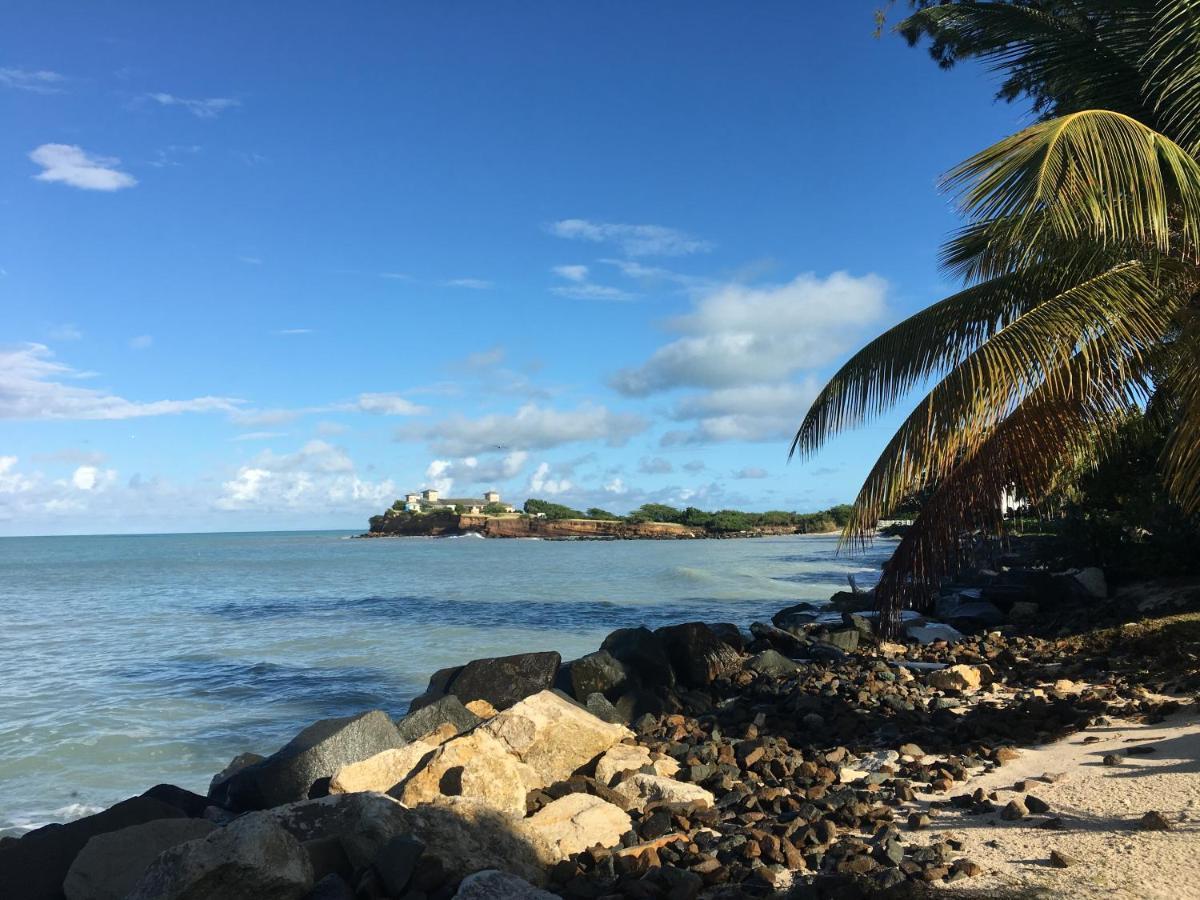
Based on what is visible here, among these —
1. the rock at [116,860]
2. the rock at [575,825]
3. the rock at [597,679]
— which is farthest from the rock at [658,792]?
the rock at [597,679]

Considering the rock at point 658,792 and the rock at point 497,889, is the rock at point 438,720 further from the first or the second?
the rock at point 497,889

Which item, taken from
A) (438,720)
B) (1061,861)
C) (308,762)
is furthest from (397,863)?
(438,720)

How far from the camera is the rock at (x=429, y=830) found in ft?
16.6

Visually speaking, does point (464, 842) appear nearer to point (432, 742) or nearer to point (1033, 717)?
point (432, 742)

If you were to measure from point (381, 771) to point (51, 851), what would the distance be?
2270 mm

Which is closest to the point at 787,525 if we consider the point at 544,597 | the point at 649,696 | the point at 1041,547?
the point at 544,597

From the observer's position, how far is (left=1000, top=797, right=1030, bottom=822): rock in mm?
5238

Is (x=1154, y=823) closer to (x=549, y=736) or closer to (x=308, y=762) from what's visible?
(x=549, y=736)

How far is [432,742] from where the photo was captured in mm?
7520

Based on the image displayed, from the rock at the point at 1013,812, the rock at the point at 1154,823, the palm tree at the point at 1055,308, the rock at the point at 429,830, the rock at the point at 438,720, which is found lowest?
the rock at the point at 438,720

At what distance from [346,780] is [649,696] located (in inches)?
176

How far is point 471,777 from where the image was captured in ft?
20.0

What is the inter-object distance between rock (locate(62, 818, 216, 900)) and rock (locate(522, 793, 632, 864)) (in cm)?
220

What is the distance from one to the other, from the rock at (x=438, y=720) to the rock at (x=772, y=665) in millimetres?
3953
